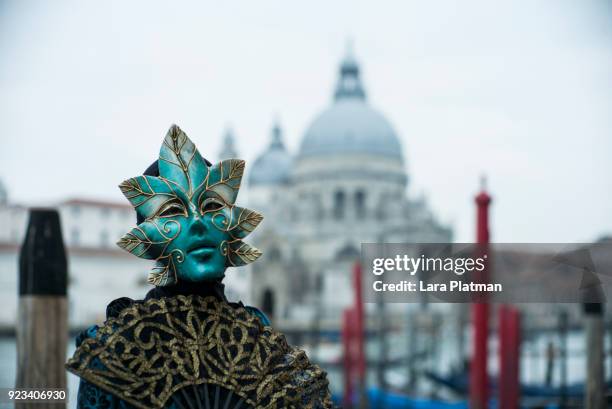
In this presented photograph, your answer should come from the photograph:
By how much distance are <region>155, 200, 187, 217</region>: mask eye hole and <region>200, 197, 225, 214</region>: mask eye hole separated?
4cm

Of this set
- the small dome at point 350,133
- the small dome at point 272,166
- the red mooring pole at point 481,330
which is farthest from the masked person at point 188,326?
the small dome at point 272,166

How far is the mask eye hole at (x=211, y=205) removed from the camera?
89.4 inches

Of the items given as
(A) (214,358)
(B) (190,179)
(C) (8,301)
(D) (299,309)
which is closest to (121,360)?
(A) (214,358)

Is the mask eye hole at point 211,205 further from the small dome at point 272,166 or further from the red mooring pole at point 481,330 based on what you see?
the small dome at point 272,166

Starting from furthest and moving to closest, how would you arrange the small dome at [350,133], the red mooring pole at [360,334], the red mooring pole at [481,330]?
the small dome at [350,133] < the red mooring pole at [360,334] < the red mooring pole at [481,330]

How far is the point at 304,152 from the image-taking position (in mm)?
51156

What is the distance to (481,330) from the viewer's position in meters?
4.38

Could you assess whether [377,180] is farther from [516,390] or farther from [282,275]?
[516,390]

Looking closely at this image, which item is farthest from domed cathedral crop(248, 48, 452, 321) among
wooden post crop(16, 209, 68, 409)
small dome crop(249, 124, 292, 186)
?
wooden post crop(16, 209, 68, 409)

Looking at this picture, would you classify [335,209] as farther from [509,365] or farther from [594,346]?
[594,346]

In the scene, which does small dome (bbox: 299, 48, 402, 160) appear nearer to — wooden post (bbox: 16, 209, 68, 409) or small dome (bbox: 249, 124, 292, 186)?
small dome (bbox: 249, 124, 292, 186)

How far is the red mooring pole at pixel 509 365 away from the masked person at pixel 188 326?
511 centimetres

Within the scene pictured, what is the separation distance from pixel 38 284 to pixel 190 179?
148 cm

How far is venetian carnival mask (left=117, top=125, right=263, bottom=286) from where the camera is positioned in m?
2.22
